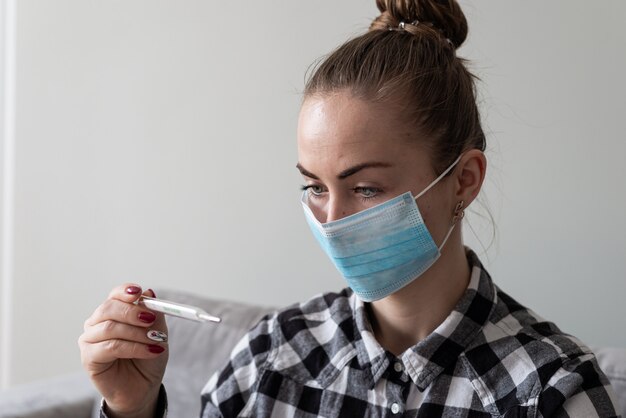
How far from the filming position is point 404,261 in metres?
1.21

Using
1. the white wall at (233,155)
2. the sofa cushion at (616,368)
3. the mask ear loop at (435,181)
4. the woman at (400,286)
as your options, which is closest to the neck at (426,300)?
the woman at (400,286)

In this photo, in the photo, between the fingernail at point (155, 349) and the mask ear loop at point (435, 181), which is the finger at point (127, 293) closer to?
the fingernail at point (155, 349)

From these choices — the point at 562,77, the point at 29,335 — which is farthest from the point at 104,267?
the point at 562,77

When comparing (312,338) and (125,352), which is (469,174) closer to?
(312,338)

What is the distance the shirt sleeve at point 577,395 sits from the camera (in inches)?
43.3

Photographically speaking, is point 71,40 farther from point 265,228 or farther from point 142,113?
point 265,228

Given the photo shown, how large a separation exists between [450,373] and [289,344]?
0.29 metres

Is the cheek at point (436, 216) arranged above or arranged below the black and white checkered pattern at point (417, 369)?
above

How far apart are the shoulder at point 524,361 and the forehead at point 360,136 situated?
0.29 metres

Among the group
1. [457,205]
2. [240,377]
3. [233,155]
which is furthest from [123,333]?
[233,155]

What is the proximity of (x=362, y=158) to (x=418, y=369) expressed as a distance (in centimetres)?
32

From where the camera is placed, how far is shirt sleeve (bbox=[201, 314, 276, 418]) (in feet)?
4.45

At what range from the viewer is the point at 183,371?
70.6 inches

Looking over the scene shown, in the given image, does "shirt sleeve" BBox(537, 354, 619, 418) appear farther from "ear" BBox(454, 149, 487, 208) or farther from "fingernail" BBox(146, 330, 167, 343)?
"fingernail" BBox(146, 330, 167, 343)
